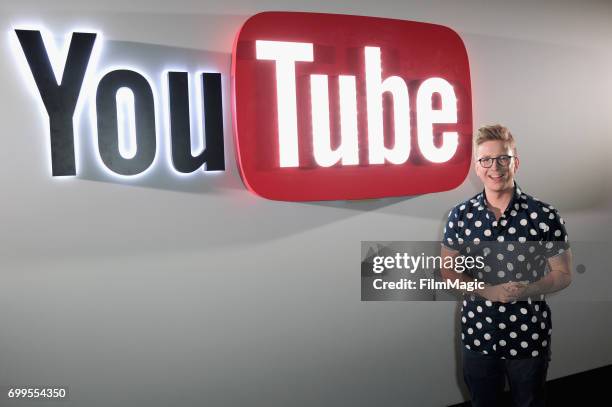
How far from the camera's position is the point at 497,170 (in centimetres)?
226

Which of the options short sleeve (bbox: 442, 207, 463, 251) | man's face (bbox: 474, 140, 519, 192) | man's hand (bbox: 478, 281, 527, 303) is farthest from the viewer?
short sleeve (bbox: 442, 207, 463, 251)

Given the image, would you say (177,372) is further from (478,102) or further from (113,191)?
(478,102)

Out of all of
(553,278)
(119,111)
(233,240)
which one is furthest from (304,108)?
(553,278)

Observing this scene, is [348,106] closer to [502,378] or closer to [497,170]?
[497,170]

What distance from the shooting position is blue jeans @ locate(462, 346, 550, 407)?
86.0 inches

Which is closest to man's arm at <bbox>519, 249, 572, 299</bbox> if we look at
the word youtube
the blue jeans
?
the blue jeans

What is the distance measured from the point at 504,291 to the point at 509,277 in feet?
0.26

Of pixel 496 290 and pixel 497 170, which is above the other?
pixel 497 170

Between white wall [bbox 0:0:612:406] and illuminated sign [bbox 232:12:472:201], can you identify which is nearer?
white wall [bbox 0:0:612:406]

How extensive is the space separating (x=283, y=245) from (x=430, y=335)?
3.82 feet

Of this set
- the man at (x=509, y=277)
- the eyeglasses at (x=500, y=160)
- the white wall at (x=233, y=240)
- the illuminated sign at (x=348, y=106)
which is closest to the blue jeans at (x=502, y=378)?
the man at (x=509, y=277)

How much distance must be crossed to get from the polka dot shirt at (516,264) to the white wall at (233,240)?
0.73 meters

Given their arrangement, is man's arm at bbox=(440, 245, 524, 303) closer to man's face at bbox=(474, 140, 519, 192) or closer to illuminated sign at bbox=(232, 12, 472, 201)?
man's face at bbox=(474, 140, 519, 192)

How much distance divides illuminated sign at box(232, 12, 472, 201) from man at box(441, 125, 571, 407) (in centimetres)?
52
